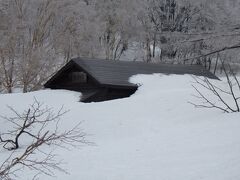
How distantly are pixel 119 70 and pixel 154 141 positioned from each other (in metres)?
12.9

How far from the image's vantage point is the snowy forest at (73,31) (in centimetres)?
3039

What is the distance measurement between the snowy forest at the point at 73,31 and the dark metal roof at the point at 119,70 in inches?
71.8

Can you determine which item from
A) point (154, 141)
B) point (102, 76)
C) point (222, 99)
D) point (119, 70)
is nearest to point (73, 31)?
point (119, 70)

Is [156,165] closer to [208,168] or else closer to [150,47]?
[208,168]

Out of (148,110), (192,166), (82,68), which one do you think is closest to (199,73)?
(82,68)

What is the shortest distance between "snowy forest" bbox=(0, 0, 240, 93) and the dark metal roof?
1.82 metres

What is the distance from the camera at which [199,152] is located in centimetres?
886

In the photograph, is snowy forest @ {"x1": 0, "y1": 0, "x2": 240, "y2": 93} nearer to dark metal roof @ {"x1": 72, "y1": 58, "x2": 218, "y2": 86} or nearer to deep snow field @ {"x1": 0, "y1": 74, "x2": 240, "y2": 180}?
dark metal roof @ {"x1": 72, "y1": 58, "x2": 218, "y2": 86}

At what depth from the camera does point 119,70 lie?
77.7 ft

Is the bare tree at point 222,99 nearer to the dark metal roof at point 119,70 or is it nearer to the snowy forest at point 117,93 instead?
the snowy forest at point 117,93

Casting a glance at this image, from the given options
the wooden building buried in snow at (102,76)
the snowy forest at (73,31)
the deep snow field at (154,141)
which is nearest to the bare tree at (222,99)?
the deep snow field at (154,141)

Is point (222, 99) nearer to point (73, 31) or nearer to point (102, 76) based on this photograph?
point (102, 76)

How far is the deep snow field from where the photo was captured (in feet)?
26.0

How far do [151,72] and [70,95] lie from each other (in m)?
4.83
